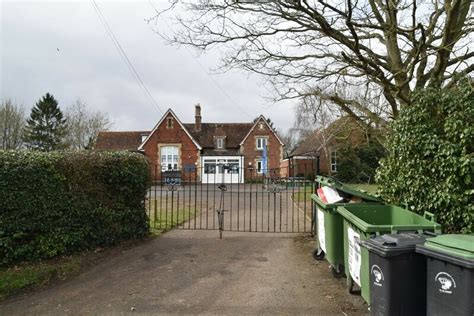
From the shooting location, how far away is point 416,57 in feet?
26.7

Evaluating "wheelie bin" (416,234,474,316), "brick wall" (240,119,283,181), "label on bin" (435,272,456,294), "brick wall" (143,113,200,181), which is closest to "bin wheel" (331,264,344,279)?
"wheelie bin" (416,234,474,316)

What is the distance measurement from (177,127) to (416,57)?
36.9 meters

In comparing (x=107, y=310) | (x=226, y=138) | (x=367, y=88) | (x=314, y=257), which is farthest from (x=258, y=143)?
(x=107, y=310)

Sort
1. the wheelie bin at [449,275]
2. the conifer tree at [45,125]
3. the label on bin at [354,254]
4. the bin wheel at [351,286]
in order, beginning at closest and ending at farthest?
the wheelie bin at [449,275] < the label on bin at [354,254] < the bin wheel at [351,286] < the conifer tree at [45,125]

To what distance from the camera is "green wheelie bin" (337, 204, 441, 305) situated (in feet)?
13.4

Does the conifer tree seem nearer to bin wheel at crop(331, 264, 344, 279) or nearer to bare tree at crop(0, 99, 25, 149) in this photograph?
bare tree at crop(0, 99, 25, 149)

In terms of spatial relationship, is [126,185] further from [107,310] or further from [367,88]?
[367,88]

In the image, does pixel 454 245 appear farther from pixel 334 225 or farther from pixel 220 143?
pixel 220 143

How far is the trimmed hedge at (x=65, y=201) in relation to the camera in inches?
255

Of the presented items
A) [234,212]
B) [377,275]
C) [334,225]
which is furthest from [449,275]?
[234,212]

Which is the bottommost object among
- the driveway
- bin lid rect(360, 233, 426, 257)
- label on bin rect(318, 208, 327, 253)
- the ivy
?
the driveway

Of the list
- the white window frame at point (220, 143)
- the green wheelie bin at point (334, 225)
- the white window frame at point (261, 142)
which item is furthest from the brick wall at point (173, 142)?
the green wheelie bin at point (334, 225)

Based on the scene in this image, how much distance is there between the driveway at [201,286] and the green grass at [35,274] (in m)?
0.26

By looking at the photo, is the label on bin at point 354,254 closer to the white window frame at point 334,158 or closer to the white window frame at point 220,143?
the white window frame at point 334,158
